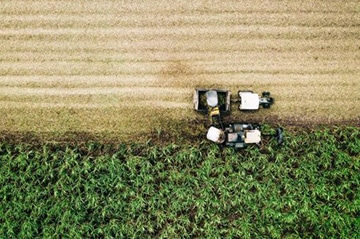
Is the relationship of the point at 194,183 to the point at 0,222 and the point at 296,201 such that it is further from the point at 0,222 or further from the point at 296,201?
the point at 0,222

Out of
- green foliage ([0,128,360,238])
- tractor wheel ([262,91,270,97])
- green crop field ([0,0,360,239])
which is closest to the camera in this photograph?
green foliage ([0,128,360,238])

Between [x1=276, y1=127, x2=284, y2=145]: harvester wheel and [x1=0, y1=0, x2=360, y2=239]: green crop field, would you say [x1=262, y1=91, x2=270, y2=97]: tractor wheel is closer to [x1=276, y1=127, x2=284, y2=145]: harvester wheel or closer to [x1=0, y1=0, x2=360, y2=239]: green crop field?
[x1=0, y1=0, x2=360, y2=239]: green crop field

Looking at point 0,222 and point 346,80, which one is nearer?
point 0,222

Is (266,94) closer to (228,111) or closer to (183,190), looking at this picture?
(228,111)

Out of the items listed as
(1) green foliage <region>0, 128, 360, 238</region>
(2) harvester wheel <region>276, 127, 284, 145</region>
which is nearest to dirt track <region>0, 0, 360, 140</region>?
(2) harvester wheel <region>276, 127, 284, 145</region>

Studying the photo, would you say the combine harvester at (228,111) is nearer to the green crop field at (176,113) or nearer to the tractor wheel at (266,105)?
the tractor wheel at (266,105)

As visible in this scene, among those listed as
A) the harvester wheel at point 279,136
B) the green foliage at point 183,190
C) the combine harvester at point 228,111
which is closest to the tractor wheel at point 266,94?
the combine harvester at point 228,111

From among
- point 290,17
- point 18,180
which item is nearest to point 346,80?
point 290,17
